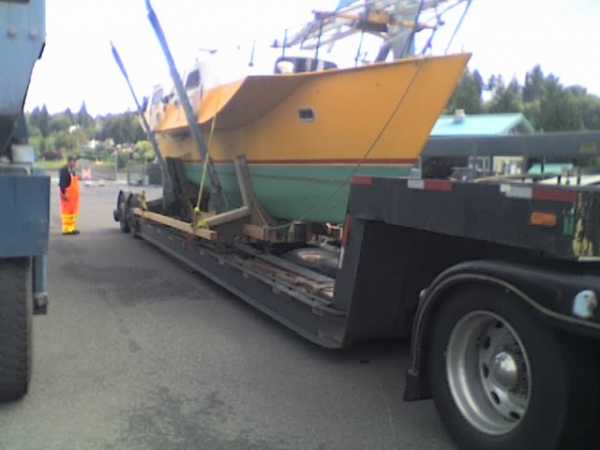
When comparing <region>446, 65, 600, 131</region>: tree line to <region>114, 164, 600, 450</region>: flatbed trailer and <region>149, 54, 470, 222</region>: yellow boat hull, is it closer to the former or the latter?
<region>149, 54, 470, 222</region>: yellow boat hull

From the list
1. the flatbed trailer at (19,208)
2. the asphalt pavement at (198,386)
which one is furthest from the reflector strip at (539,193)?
the flatbed trailer at (19,208)

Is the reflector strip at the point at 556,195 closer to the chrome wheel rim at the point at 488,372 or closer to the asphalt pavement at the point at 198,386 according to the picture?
the chrome wheel rim at the point at 488,372

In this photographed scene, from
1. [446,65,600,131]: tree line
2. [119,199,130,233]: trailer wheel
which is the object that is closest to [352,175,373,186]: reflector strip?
[446,65,600,131]: tree line

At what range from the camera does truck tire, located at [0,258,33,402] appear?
4.05 metres

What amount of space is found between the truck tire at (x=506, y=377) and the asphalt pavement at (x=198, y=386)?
0.39m

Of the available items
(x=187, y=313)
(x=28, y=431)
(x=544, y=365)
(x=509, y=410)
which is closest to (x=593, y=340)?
(x=544, y=365)

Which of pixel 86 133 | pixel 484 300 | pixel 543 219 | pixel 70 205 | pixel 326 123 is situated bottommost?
pixel 70 205

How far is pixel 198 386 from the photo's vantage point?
4812 millimetres

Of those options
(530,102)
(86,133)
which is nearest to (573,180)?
(530,102)

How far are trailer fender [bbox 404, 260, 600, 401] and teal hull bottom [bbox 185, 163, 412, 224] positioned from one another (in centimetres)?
318

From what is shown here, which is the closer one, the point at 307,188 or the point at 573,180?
the point at 573,180

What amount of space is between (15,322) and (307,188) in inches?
173

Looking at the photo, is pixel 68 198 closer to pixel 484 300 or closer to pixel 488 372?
pixel 488 372

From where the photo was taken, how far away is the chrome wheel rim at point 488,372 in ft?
11.3
